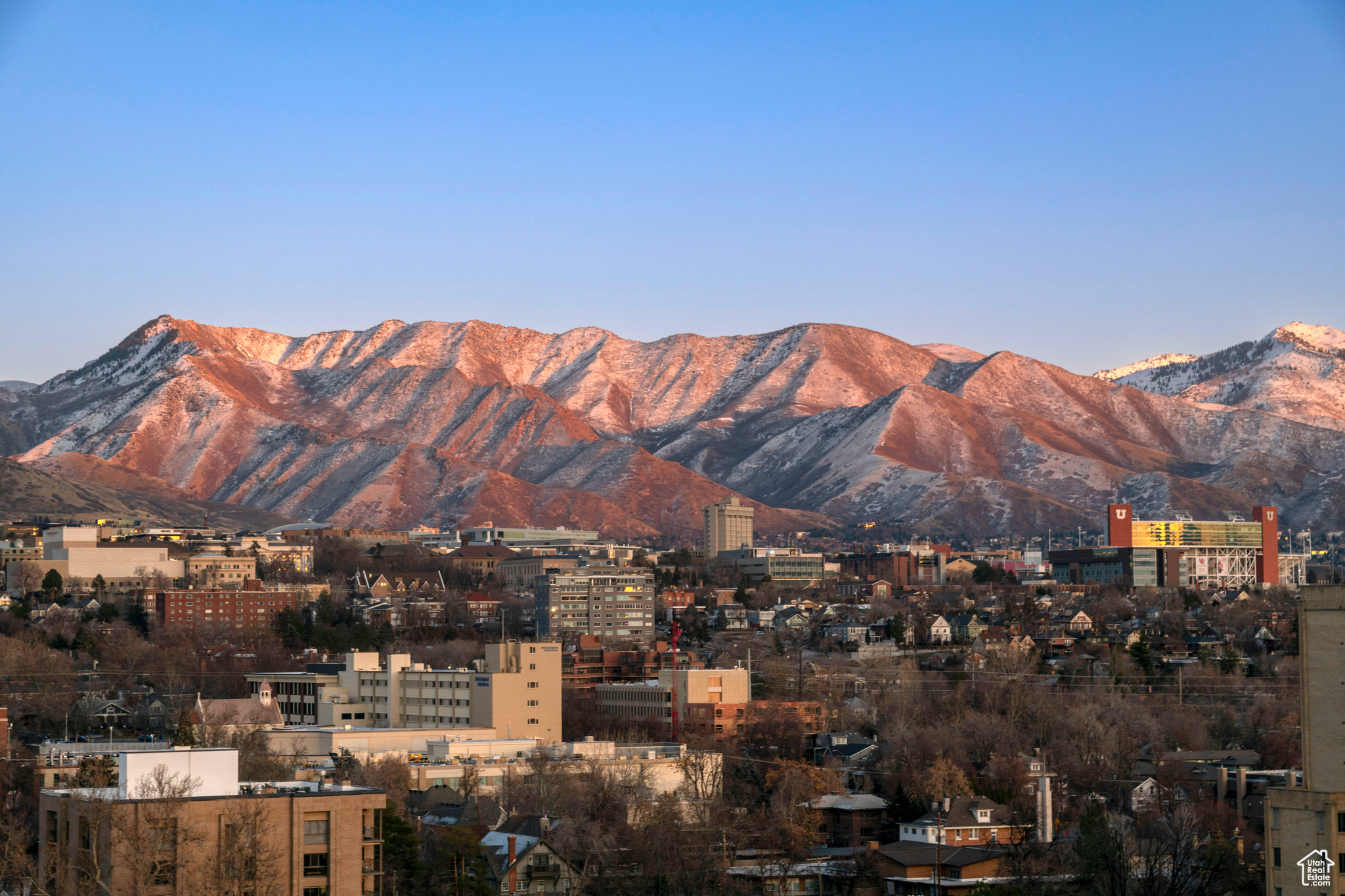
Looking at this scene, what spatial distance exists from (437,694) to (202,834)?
55.1 meters

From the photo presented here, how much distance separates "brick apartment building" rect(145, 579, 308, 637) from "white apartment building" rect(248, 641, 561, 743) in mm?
24983

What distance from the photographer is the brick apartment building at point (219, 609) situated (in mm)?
122375

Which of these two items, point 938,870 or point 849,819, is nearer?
point 938,870

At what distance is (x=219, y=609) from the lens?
12850 centimetres

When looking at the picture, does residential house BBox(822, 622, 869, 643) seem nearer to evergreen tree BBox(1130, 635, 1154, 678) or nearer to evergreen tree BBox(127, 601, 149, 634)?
evergreen tree BBox(1130, 635, 1154, 678)

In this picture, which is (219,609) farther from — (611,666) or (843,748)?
(843,748)

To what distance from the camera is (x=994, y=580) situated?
182125 millimetres

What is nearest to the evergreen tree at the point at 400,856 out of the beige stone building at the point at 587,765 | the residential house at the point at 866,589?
the beige stone building at the point at 587,765

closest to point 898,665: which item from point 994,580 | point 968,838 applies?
point 968,838

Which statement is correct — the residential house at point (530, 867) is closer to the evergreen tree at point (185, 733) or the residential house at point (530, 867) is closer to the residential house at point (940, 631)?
the evergreen tree at point (185, 733)

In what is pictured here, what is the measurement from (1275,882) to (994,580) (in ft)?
480

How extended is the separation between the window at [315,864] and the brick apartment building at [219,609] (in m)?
84.2

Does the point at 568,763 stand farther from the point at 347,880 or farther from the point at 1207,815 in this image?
the point at 347,880

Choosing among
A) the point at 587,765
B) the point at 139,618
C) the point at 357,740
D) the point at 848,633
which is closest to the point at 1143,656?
the point at 848,633
